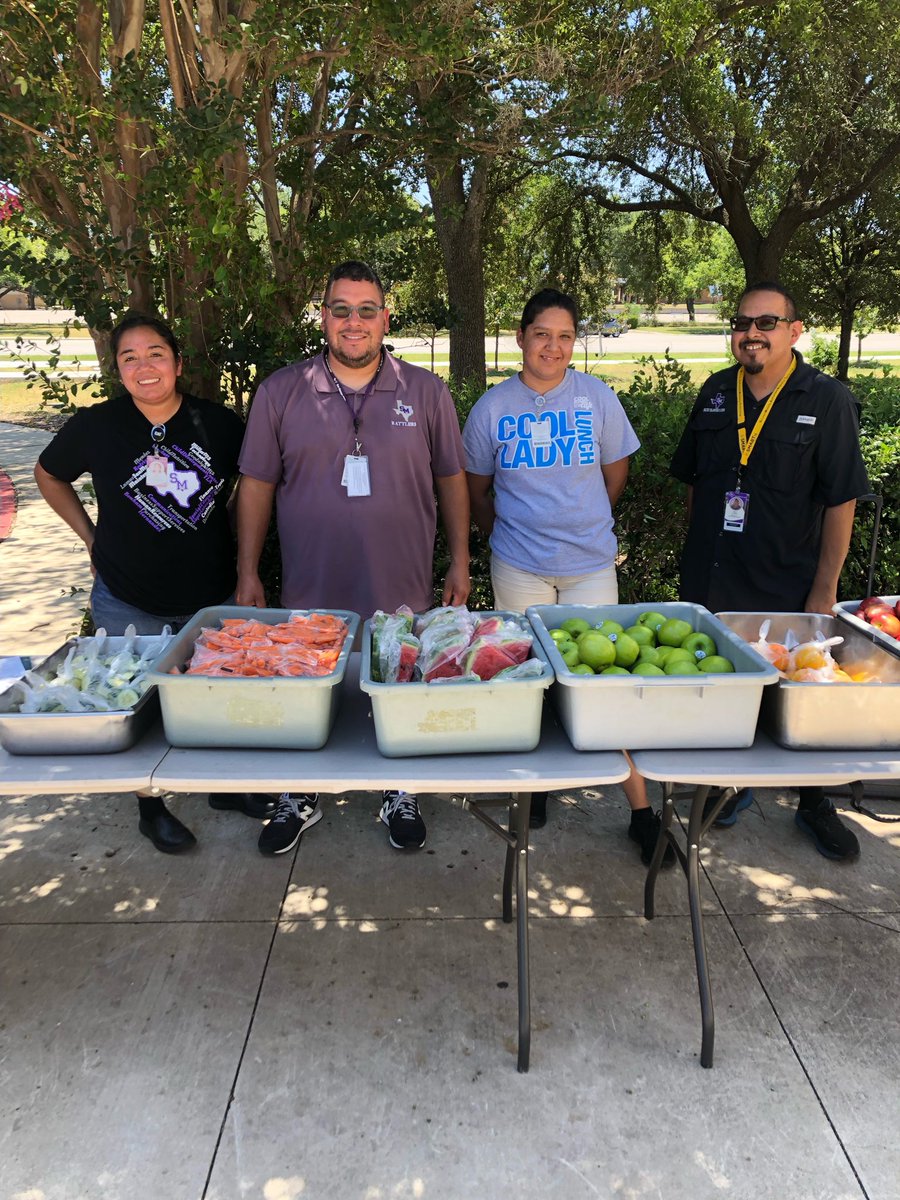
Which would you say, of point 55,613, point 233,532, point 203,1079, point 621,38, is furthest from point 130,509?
point 621,38

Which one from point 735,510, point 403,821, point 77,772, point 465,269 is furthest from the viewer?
point 465,269

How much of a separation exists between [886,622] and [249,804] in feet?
8.40

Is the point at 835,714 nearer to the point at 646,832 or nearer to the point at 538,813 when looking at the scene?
the point at 646,832

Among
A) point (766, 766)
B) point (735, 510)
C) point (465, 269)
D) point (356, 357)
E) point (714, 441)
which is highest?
point (465, 269)

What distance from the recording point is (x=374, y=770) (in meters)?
2.11

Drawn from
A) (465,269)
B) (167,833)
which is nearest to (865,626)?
(167,833)

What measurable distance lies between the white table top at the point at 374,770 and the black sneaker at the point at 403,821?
137cm

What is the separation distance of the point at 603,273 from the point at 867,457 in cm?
1173

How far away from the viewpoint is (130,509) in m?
3.08

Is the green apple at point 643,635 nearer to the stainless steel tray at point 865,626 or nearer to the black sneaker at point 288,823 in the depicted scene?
the stainless steel tray at point 865,626

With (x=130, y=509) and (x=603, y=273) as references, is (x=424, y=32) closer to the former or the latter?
(x=130, y=509)

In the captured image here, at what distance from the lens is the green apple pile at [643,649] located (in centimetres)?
223

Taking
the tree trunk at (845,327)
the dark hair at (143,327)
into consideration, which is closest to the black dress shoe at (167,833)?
the dark hair at (143,327)

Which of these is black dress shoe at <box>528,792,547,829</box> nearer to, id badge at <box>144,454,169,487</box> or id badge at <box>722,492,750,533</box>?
id badge at <box>722,492,750,533</box>
